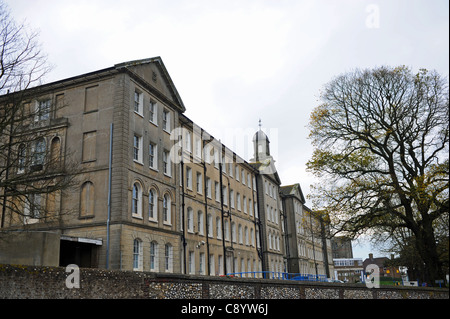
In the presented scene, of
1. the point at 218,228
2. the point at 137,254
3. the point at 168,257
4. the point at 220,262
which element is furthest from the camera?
the point at 218,228

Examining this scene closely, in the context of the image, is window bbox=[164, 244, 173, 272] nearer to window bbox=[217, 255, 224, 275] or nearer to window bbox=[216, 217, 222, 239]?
window bbox=[217, 255, 224, 275]

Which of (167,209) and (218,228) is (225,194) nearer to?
(218,228)

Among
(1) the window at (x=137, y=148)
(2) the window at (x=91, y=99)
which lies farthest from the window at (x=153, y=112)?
(2) the window at (x=91, y=99)

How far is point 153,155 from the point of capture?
3039cm

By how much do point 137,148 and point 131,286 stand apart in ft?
52.6

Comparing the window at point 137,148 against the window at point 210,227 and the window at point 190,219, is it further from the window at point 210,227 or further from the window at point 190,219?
the window at point 210,227

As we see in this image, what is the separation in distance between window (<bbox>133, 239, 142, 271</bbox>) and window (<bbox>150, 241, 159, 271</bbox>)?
144cm

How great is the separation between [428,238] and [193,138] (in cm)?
2041

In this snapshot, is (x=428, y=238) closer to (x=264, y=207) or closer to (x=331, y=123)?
(x=331, y=123)

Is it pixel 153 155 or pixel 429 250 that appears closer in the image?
pixel 429 250

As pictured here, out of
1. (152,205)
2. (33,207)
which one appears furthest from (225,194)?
(33,207)

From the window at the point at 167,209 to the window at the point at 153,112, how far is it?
17.7 ft

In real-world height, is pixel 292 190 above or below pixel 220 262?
above

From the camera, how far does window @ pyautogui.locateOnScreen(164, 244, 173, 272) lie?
29.4 meters
